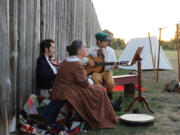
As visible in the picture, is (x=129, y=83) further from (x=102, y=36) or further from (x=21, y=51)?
(x=21, y=51)

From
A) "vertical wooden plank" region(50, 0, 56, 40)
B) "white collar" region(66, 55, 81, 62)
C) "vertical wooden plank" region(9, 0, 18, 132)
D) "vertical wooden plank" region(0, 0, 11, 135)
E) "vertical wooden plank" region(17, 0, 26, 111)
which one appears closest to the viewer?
"vertical wooden plank" region(0, 0, 11, 135)

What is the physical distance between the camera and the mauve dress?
127 inches

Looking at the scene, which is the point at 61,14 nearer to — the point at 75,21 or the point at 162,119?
the point at 75,21

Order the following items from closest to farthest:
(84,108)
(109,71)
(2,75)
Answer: (2,75) → (84,108) → (109,71)

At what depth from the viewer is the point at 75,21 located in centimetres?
617

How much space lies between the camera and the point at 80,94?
3260 millimetres

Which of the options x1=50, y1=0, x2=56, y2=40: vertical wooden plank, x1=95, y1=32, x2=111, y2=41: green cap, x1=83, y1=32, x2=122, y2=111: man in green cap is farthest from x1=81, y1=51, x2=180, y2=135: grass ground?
x1=50, y1=0, x2=56, y2=40: vertical wooden plank

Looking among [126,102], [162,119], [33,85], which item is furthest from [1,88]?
[126,102]

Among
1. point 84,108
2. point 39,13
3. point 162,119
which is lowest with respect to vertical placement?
point 162,119

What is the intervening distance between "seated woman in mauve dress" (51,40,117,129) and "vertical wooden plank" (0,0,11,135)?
0.75m

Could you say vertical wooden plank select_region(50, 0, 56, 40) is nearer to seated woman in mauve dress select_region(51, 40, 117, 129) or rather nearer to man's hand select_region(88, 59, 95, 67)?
man's hand select_region(88, 59, 95, 67)

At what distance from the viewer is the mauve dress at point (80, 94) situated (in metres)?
3.23

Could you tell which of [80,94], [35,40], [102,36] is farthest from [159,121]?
[35,40]

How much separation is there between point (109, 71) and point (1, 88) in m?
2.56
